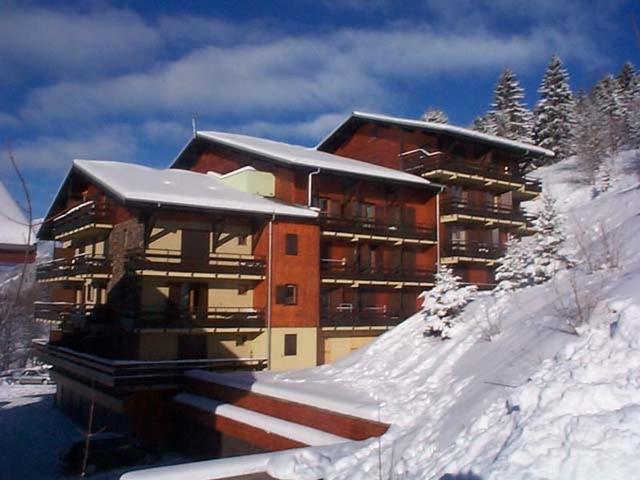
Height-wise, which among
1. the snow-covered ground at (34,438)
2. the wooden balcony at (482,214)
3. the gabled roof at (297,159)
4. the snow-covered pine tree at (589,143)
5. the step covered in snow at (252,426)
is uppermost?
the snow-covered pine tree at (589,143)

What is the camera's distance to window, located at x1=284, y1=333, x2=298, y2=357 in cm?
2645

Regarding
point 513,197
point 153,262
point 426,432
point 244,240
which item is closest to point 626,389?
point 426,432

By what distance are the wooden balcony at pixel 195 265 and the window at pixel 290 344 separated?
2.84 metres

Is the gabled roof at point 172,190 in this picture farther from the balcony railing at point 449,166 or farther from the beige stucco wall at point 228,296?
the balcony railing at point 449,166

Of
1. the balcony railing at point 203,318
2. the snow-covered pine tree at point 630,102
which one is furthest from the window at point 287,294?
the snow-covered pine tree at point 630,102

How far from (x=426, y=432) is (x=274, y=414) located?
6936 millimetres

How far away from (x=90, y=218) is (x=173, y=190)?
4506 mm

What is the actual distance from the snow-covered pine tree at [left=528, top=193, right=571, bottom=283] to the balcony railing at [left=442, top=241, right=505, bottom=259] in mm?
13822

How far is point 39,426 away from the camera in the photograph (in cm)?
2808

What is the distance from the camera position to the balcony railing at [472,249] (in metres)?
33.3

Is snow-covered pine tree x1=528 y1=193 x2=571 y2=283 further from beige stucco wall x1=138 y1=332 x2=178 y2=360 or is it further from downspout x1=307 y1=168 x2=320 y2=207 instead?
beige stucco wall x1=138 y1=332 x2=178 y2=360

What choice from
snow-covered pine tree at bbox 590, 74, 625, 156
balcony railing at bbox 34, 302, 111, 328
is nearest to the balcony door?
balcony railing at bbox 34, 302, 111, 328

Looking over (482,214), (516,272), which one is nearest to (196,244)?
(516,272)

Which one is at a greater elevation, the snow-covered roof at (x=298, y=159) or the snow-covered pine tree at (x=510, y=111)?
the snow-covered pine tree at (x=510, y=111)
